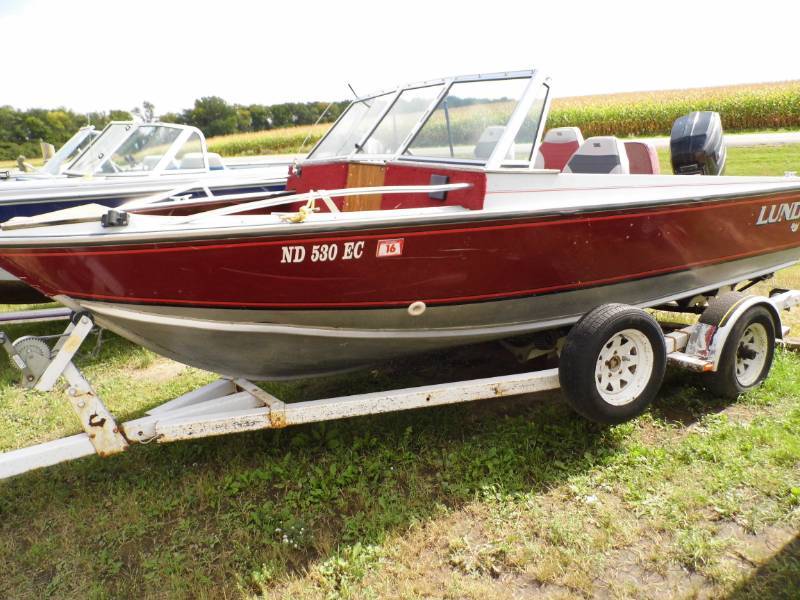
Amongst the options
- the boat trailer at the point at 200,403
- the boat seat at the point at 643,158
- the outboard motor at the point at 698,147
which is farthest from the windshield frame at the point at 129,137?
the outboard motor at the point at 698,147

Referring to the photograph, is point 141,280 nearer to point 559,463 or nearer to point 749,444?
point 559,463

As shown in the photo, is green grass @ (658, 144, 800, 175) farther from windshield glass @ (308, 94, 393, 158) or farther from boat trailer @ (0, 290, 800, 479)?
boat trailer @ (0, 290, 800, 479)

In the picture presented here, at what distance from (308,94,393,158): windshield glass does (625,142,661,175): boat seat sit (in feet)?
6.40

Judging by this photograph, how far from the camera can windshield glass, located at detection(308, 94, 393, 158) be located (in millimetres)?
4438

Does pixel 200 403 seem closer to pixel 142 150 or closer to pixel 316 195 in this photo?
pixel 316 195

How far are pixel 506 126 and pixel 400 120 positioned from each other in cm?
92

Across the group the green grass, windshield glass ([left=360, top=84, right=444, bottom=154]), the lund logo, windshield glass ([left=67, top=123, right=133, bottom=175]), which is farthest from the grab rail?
the green grass

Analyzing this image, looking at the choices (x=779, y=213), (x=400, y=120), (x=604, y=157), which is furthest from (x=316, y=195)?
(x=779, y=213)

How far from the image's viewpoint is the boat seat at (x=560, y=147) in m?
4.95

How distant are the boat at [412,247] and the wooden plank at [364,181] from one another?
1cm

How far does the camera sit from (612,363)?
343cm

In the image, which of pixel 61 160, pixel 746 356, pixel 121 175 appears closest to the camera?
pixel 746 356

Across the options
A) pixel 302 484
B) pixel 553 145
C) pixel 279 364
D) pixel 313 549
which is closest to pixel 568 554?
pixel 313 549

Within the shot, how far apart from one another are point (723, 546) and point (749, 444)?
91 cm
